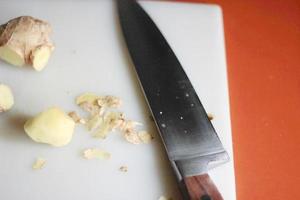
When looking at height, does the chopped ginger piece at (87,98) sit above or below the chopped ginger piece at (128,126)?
above

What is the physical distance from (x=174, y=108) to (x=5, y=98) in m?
0.33

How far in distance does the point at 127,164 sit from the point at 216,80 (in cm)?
29

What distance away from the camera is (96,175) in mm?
809

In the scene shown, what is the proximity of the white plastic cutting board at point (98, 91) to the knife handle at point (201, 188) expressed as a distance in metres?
0.07

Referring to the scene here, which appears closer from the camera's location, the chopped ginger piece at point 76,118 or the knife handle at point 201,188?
the knife handle at point 201,188

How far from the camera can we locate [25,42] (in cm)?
83

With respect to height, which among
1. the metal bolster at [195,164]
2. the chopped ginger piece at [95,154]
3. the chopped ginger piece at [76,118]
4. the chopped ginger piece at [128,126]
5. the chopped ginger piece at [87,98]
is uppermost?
the chopped ginger piece at [87,98]

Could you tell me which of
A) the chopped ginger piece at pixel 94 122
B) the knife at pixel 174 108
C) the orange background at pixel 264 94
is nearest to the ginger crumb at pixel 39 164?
the chopped ginger piece at pixel 94 122

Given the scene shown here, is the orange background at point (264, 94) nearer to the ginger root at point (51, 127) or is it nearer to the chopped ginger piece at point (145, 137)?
the chopped ginger piece at point (145, 137)

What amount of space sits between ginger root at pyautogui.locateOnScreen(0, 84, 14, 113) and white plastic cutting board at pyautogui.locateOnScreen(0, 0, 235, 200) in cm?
2

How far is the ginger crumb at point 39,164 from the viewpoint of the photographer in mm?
800

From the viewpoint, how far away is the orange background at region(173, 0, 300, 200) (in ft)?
2.95

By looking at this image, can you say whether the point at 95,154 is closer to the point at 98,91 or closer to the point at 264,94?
the point at 98,91

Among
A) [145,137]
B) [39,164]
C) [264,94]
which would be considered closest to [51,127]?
[39,164]
